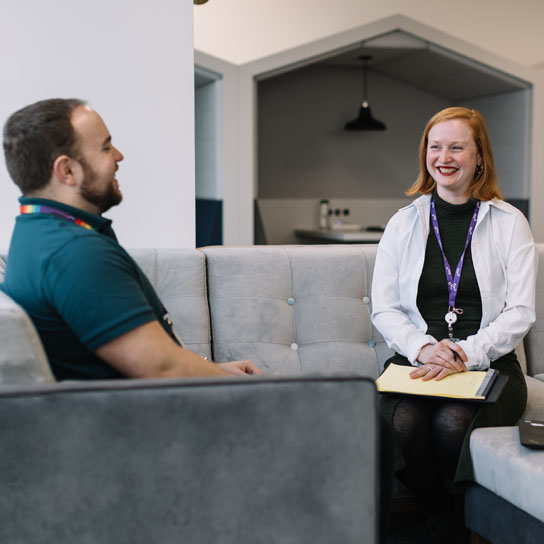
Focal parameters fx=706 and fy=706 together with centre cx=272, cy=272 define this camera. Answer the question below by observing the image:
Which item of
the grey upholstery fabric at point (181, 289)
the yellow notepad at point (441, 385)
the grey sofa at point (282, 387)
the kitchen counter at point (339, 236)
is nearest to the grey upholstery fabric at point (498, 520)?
the grey sofa at point (282, 387)

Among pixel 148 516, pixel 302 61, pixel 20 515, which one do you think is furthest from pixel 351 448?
pixel 302 61

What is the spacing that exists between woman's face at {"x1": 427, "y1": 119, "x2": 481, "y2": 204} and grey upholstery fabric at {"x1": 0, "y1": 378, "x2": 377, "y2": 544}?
4.54ft

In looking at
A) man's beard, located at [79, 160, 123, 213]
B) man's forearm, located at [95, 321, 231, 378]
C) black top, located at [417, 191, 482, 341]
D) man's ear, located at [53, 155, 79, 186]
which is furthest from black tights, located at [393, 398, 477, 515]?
man's ear, located at [53, 155, 79, 186]

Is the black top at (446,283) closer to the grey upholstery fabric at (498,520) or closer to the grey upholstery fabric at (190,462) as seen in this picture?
the grey upholstery fabric at (498,520)

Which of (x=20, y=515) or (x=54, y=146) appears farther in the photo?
(x=54, y=146)

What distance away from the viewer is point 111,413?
116cm

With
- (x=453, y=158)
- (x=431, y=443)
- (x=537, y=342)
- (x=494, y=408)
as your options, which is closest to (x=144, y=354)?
(x=431, y=443)

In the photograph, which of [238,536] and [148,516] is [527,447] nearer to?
[238,536]

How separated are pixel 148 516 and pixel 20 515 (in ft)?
0.68

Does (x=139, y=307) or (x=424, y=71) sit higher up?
(x=424, y=71)

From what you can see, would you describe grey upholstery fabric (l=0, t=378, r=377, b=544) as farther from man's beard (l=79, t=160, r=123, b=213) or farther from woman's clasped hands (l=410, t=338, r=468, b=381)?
woman's clasped hands (l=410, t=338, r=468, b=381)

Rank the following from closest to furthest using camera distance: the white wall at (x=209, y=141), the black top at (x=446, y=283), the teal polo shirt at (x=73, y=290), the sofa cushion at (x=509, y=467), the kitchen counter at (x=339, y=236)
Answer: the teal polo shirt at (x=73, y=290)
the sofa cushion at (x=509, y=467)
the black top at (x=446, y=283)
the white wall at (x=209, y=141)
the kitchen counter at (x=339, y=236)

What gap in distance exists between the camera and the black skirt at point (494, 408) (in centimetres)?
191

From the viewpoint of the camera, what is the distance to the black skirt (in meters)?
1.91
